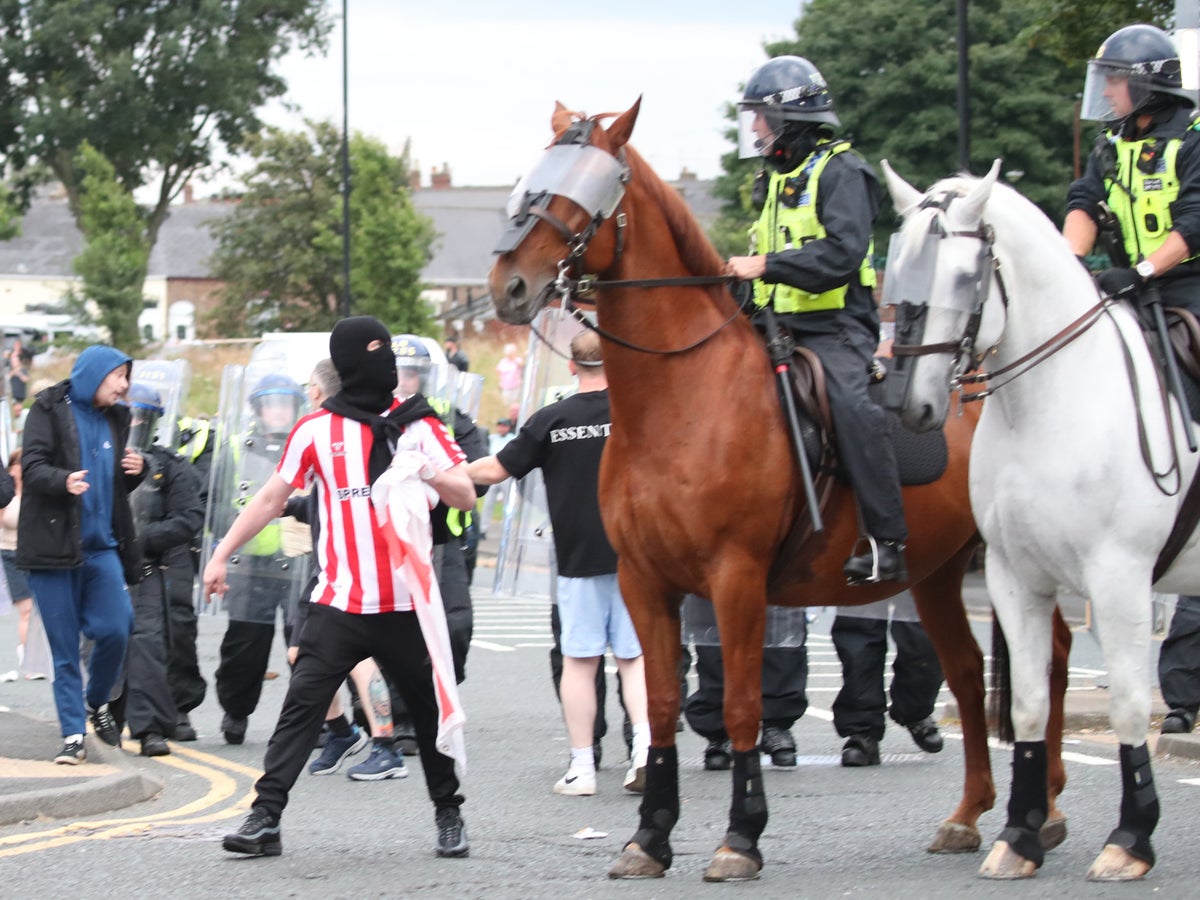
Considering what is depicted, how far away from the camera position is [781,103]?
7422 millimetres

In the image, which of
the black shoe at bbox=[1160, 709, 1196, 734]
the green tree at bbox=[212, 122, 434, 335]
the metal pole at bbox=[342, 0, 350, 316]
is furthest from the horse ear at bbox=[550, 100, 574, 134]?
the green tree at bbox=[212, 122, 434, 335]

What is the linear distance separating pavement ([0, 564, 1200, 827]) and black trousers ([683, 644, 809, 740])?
1.95m

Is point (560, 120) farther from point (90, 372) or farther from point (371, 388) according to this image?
point (90, 372)

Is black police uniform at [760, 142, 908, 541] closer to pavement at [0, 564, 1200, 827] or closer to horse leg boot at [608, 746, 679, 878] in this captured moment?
horse leg boot at [608, 746, 679, 878]

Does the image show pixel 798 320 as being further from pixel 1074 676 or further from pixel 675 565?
pixel 1074 676

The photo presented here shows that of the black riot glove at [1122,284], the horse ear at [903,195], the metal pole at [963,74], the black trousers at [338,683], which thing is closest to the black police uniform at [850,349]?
the horse ear at [903,195]

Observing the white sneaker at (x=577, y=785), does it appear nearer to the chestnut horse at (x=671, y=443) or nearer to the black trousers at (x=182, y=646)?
the chestnut horse at (x=671, y=443)

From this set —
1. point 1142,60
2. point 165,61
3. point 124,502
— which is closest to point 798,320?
point 1142,60

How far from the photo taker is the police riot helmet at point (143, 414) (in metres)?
11.6

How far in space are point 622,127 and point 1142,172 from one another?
213cm

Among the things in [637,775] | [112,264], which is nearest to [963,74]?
[637,775]

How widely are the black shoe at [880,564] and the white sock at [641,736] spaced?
94.3 inches

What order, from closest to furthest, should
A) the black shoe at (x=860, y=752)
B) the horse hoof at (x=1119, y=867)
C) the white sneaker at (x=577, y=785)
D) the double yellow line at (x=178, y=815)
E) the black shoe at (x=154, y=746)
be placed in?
the horse hoof at (x=1119, y=867) < the double yellow line at (x=178, y=815) < the white sneaker at (x=577, y=785) < the black shoe at (x=860, y=752) < the black shoe at (x=154, y=746)

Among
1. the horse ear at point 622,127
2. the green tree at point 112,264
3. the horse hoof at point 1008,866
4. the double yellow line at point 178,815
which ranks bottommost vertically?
the double yellow line at point 178,815
